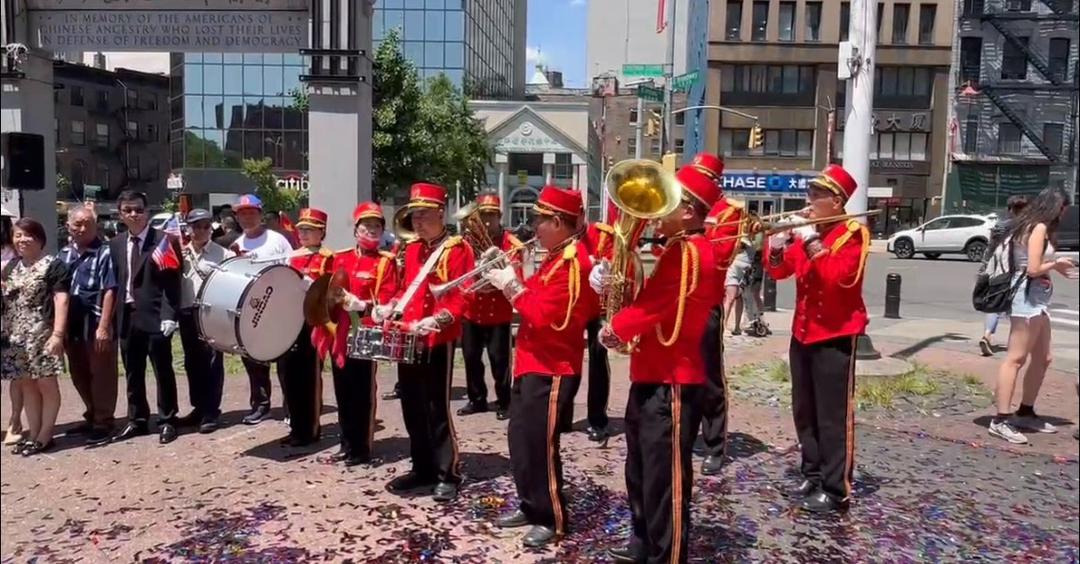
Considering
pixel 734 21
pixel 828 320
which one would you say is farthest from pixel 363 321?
pixel 734 21

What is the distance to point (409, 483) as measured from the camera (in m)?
5.15

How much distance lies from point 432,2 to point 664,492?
67.2 ft

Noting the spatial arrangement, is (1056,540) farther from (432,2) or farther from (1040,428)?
(432,2)

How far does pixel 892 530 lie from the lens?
14.9 feet

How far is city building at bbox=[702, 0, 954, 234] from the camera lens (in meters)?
35.9

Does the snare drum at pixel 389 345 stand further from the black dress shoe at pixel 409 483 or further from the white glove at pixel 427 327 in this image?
the black dress shoe at pixel 409 483

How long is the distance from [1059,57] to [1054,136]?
0.25 meters

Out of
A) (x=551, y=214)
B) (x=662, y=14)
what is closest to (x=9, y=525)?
(x=551, y=214)

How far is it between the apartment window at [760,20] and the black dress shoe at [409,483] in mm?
37304

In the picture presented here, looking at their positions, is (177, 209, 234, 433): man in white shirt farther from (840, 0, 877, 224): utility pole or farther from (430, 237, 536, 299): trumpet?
(840, 0, 877, 224): utility pole

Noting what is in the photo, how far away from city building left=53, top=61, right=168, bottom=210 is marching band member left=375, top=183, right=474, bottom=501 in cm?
522

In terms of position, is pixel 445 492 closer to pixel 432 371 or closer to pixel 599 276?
pixel 432 371

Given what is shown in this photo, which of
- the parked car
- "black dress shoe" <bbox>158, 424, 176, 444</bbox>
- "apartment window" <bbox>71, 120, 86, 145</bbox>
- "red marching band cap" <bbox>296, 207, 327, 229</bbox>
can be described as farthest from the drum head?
the parked car

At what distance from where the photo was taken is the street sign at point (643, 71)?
11.9 metres
